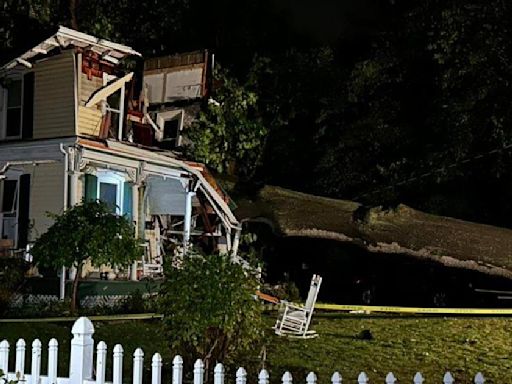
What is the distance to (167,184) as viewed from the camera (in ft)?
69.2

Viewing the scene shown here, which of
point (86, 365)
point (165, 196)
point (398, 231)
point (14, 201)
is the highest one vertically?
point (165, 196)

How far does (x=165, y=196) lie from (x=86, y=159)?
13.4ft

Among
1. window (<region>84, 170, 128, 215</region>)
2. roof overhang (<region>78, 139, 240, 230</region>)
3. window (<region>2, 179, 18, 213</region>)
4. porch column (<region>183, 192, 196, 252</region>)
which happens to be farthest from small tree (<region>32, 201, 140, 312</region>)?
window (<region>2, 179, 18, 213</region>)

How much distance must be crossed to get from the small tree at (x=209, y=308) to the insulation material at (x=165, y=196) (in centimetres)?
1224

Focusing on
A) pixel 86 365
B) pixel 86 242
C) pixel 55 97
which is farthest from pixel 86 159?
pixel 86 365

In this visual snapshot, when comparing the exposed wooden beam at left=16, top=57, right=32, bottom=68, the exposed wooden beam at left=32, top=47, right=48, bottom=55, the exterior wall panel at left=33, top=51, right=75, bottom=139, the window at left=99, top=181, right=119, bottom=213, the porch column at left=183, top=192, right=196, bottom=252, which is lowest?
the porch column at left=183, top=192, right=196, bottom=252

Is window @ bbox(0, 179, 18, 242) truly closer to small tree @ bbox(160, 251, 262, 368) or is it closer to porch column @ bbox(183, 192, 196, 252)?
porch column @ bbox(183, 192, 196, 252)

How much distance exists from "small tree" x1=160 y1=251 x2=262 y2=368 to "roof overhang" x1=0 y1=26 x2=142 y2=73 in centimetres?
1126

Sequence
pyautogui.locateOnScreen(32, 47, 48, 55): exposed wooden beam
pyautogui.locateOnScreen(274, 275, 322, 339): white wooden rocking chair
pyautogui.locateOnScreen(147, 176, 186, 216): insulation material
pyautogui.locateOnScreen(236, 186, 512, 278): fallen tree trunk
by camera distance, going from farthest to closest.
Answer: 1. pyautogui.locateOnScreen(147, 176, 186, 216): insulation material
2. pyautogui.locateOnScreen(32, 47, 48, 55): exposed wooden beam
3. pyautogui.locateOnScreen(274, 275, 322, 339): white wooden rocking chair
4. pyautogui.locateOnScreen(236, 186, 512, 278): fallen tree trunk

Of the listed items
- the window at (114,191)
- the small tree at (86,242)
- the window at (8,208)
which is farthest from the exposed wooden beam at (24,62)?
the small tree at (86,242)

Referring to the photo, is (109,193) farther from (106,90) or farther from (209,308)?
(209,308)

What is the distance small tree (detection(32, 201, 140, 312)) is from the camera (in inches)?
551

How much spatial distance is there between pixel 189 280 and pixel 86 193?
10764 mm

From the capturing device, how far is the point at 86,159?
17.5 meters
